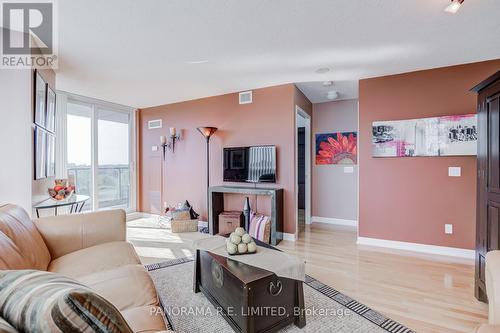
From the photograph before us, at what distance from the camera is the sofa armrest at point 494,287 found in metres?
1.20

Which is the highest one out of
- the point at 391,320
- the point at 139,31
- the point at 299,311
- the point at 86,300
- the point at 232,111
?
the point at 139,31

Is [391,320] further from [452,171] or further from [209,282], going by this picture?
[452,171]

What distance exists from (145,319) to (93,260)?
0.87 m

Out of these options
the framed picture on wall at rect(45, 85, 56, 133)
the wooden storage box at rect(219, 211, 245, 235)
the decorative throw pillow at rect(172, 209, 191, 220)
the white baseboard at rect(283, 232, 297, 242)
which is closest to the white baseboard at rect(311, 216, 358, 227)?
the white baseboard at rect(283, 232, 297, 242)

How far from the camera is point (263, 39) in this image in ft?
8.18

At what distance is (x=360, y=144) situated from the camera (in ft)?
12.3

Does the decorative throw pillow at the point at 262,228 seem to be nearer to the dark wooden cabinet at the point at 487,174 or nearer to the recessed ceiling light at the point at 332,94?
the dark wooden cabinet at the point at 487,174

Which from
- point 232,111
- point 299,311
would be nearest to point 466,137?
point 299,311

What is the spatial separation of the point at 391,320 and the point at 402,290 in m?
0.57

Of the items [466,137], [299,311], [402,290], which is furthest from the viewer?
[466,137]

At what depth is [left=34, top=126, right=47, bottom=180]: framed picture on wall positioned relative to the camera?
260 centimetres

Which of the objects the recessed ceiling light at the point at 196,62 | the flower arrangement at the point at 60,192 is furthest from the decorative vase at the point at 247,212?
the flower arrangement at the point at 60,192

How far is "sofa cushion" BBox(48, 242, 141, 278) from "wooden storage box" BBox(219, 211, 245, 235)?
2.00m

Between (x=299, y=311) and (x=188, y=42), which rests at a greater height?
(x=188, y=42)
